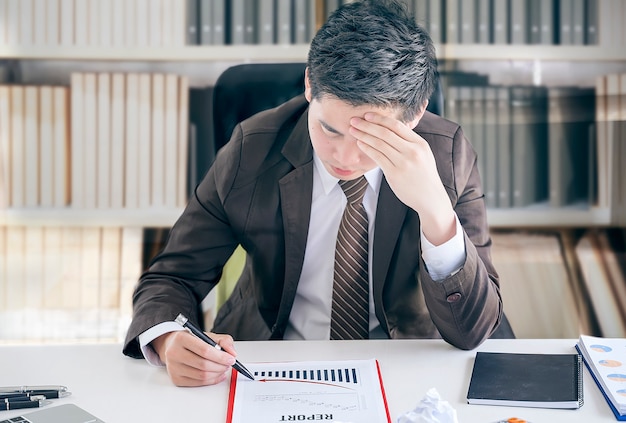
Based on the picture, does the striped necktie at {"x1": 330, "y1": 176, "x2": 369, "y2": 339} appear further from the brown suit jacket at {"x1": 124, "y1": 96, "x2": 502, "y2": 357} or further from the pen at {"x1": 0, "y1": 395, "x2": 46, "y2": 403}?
the pen at {"x1": 0, "y1": 395, "x2": 46, "y2": 403}

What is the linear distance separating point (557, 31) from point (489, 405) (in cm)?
180

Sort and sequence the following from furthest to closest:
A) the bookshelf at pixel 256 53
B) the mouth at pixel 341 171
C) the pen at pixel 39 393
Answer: the bookshelf at pixel 256 53
the mouth at pixel 341 171
the pen at pixel 39 393

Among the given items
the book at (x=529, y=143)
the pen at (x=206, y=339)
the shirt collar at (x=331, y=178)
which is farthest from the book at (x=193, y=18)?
the pen at (x=206, y=339)

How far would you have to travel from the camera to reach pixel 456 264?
1.18m

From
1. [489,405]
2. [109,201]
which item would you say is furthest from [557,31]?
[489,405]

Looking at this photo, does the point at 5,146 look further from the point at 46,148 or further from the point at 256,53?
the point at 256,53

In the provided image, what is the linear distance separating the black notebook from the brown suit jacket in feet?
0.81

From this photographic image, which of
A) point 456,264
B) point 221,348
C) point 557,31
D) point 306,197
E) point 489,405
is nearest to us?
point 489,405

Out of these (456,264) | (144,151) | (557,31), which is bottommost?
(456,264)

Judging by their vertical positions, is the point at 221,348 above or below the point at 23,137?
below

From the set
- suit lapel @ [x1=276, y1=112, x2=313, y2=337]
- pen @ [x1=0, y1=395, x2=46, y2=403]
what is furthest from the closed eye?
pen @ [x1=0, y1=395, x2=46, y2=403]

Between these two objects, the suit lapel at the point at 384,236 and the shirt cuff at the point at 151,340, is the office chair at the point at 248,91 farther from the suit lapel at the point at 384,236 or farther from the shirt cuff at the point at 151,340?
the shirt cuff at the point at 151,340

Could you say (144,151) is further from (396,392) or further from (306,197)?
(396,392)

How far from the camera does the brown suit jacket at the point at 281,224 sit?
1.34m
